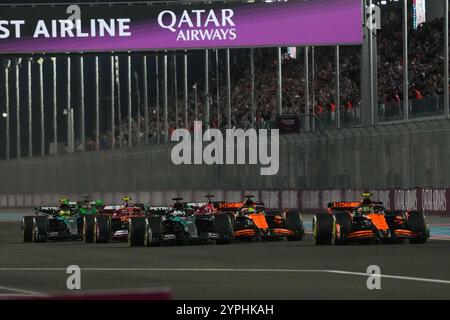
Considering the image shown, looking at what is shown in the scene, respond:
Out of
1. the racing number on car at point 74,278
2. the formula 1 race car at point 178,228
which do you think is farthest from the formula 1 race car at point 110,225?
the racing number on car at point 74,278

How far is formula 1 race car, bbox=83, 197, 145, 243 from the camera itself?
106 feet

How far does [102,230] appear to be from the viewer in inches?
1271

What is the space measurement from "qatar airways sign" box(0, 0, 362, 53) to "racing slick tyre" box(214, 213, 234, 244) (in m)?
21.8

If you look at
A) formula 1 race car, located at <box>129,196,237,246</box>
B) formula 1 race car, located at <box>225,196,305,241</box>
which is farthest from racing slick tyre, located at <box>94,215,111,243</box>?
formula 1 race car, located at <box>225,196,305,241</box>

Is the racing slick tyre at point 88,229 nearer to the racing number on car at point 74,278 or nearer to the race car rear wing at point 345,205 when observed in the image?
the race car rear wing at point 345,205

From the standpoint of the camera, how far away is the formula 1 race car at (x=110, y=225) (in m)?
32.3

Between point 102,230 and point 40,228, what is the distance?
231 cm

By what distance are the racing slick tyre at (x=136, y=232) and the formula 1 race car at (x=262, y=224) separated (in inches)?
81.3

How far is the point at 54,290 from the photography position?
17094 millimetres

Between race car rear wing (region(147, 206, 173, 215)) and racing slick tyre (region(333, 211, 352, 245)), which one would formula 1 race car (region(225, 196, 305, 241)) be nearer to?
race car rear wing (region(147, 206, 173, 215))

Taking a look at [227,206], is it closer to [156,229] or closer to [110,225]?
[110,225]

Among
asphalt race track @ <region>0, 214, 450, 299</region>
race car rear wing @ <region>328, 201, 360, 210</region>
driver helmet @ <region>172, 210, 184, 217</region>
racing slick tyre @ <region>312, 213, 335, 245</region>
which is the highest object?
race car rear wing @ <region>328, 201, 360, 210</region>
